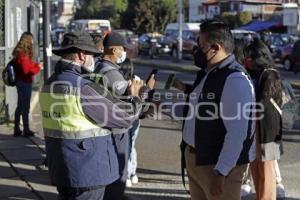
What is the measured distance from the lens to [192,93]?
4.36 m

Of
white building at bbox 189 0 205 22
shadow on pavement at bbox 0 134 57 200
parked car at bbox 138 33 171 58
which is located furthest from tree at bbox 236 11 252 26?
shadow on pavement at bbox 0 134 57 200

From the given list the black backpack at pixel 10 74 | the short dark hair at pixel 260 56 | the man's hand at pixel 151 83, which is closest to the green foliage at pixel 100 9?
the black backpack at pixel 10 74

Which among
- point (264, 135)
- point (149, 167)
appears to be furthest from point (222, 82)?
point (149, 167)

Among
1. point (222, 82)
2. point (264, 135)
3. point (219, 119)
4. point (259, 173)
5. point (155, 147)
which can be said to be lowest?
point (155, 147)

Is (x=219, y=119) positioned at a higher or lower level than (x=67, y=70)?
lower

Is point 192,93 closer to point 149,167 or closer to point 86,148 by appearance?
point 86,148

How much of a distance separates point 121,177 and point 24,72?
5616 mm

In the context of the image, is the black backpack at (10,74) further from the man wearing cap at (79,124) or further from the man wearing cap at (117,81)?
the man wearing cap at (79,124)

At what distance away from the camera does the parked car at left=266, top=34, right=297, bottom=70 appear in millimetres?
27175

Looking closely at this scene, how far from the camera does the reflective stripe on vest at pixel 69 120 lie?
379 centimetres

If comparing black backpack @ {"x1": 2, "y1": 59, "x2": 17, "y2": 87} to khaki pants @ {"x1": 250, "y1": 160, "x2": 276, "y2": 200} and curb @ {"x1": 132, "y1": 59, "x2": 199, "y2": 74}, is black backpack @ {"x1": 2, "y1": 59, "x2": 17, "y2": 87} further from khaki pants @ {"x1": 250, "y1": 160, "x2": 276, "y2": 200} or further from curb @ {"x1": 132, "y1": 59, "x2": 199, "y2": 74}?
curb @ {"x1": 132, "y1": 59, "x2": 199, "y2": 74}

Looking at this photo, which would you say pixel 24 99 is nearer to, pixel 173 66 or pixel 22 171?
pixel 22 171

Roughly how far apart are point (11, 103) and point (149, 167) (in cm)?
495

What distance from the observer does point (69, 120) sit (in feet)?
12.5
